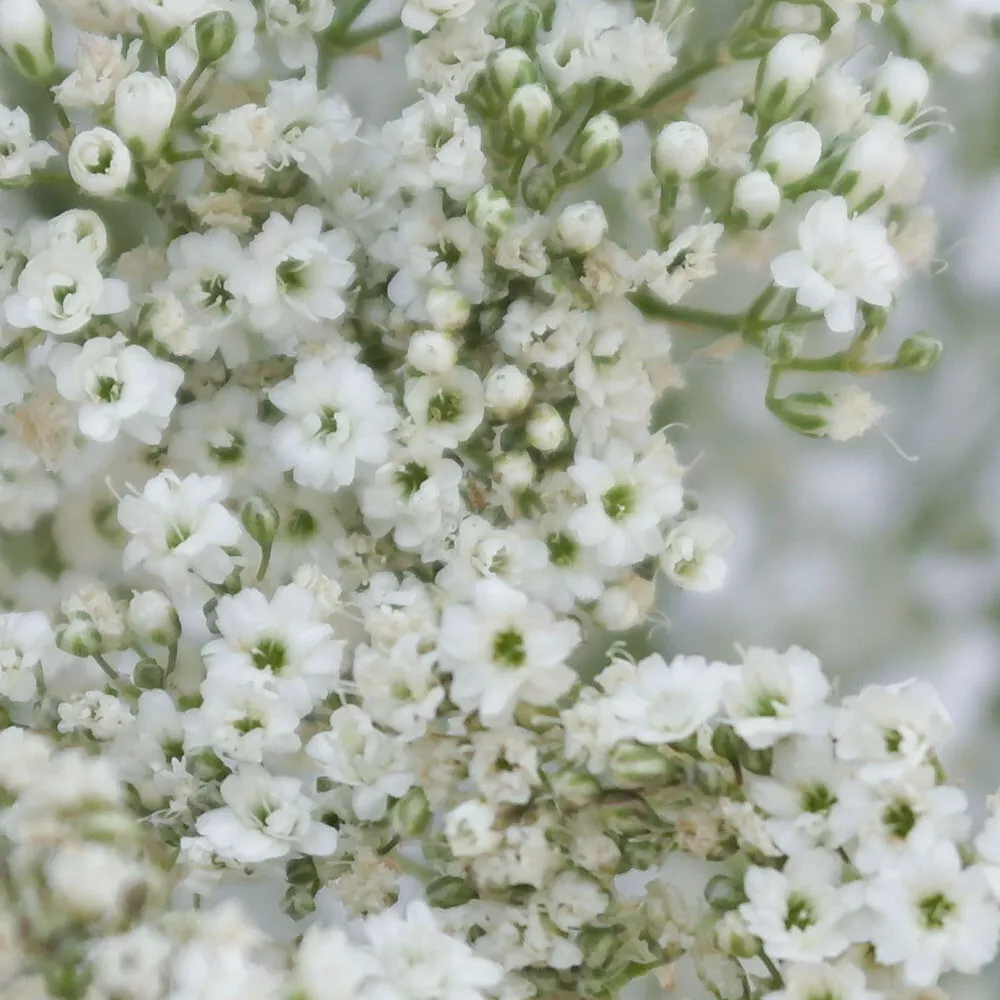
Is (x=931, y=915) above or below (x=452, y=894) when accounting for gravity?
above

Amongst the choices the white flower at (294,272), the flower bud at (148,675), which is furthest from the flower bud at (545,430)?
the flower bud at (148,675)

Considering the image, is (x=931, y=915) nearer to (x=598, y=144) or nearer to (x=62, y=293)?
(x=598, y=144)

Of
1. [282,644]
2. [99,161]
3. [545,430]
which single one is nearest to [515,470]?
[545,430]

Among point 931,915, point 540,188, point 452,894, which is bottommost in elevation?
point 452,894

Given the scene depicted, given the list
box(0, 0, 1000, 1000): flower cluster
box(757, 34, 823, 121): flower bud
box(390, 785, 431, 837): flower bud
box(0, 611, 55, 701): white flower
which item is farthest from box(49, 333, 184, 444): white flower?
box(757, 34, 823, 121): flower bud

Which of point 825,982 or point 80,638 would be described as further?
point 80,638

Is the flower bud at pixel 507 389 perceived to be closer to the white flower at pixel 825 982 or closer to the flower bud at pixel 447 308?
the flower bud at pixel 447 308

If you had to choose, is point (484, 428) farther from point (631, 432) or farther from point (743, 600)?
point (743, 600)
